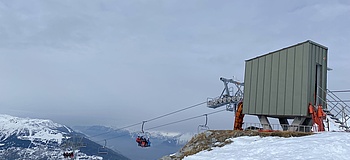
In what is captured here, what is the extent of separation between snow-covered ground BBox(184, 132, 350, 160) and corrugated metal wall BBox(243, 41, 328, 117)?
4.71 m

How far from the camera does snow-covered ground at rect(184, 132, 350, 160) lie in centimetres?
1009

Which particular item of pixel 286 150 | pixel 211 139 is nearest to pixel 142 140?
pixel 211 139

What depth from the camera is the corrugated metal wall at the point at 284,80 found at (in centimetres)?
1798

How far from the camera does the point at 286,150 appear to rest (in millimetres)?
11141

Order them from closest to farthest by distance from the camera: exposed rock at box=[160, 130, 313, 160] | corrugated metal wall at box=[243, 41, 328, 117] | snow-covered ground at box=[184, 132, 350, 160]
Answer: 1. snow-covered ground at box=[184, 132, 350, 160]
2. exposed rock at box=[160, 130, 313, 160]
3. corrugated metal wall at box=[243, 41, 328, 117]

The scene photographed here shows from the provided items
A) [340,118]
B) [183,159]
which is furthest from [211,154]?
[340,118]

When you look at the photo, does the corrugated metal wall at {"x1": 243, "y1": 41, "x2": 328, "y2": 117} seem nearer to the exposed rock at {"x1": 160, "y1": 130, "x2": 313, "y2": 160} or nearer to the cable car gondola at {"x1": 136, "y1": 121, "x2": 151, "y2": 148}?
the exposed rock at {"x1": 160, "y1": 130, "x2": 313, "y2": 160}

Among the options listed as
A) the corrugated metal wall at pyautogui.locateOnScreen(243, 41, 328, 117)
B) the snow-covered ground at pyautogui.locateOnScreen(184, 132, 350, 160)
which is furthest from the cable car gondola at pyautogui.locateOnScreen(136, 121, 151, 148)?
the snow-covered ground at pyautogui.locateOnScreen(184, 132, 350, 160)

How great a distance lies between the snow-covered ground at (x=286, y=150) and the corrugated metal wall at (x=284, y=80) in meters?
4.71

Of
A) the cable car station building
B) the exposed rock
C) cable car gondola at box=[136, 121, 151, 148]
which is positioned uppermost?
the cable car station building

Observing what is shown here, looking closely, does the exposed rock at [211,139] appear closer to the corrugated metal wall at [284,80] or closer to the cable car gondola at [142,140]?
the corrugated metal wall at [284,80]

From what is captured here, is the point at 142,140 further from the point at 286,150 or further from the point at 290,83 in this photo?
the point at 286,150

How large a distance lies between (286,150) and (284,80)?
8.45 metres

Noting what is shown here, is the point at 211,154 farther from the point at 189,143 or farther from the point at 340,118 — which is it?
the point at 340,118
